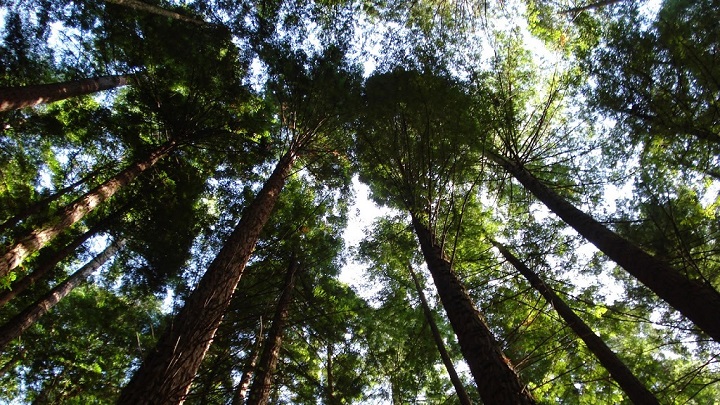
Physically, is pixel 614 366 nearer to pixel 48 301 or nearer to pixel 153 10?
pixel 153 10

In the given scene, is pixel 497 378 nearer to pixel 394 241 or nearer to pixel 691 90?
pixel 394 241

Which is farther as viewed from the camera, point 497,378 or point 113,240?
point 113,240

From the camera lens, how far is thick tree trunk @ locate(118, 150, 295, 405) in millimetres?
2898

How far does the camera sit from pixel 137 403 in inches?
110

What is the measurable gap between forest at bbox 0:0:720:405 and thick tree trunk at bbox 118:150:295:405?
0.41 metres

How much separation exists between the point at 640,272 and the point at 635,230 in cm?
432

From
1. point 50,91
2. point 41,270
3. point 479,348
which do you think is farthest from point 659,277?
point 41,270

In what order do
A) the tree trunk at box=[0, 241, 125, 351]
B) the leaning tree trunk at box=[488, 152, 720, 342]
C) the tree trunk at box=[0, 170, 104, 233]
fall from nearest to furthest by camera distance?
the leaning tree trunk at box=[488, 152, 720, 342] → the tree trunk at box=[0, 170, 104, 233] → the tree trunk at box=[0, 241, 125, 351]

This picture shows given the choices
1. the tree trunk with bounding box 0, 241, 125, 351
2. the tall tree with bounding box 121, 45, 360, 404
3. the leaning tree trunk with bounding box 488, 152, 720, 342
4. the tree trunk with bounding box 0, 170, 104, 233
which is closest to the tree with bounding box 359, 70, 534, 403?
the tall tree with bounding box 121, 45, 360, 404

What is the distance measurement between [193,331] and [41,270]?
7475mm

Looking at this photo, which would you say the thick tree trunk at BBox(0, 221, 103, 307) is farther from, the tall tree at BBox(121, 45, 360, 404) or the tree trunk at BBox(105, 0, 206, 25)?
the tree trunk at BBox(105, 0, 206, 25)

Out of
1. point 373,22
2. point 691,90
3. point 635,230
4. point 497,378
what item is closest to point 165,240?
point 373,22

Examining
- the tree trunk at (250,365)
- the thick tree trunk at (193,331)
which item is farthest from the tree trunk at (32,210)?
the tree trunk at (250,365)

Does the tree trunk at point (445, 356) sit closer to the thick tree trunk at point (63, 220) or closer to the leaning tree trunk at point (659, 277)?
the leaning tree trunk at point (659, 277)
